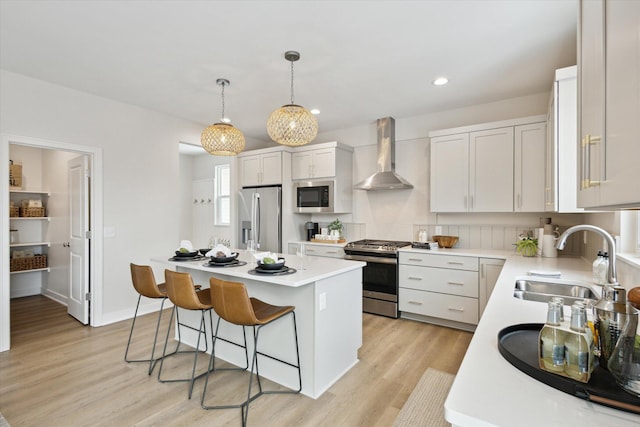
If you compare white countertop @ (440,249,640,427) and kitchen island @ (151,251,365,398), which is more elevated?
white countertop @ (440,249,640,427)

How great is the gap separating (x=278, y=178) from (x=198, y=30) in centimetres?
269

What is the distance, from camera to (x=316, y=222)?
536cm

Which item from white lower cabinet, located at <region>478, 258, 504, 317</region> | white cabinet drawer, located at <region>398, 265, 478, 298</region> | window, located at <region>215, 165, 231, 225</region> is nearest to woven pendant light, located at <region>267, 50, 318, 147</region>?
white cabinet drawer, located at <region>398, 265, 478, 298</region>

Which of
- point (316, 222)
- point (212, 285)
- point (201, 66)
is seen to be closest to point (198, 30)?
point (201, 66)

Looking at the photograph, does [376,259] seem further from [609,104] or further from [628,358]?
[609,104]

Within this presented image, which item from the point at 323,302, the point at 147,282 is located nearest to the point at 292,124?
the point at 323,302

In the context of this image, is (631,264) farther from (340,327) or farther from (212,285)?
(212,285)

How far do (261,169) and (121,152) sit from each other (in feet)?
6.29

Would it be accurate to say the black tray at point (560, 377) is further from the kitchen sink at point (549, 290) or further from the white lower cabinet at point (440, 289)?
the white lower cabinet at point (440, 289)

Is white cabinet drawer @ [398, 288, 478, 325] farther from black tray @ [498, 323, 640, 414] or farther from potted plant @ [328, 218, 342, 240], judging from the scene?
black tray @ [498, 323, 640, 414]

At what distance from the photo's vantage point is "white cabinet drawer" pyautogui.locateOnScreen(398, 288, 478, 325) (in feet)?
11.4

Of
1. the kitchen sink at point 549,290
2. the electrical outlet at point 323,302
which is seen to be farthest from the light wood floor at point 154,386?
the kitchen sink at point 549,290

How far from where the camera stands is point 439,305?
12.0 ft

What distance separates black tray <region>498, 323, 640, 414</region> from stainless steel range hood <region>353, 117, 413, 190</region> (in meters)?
3.24
